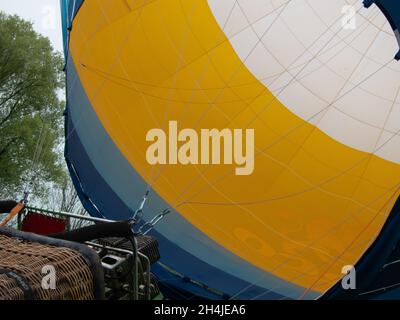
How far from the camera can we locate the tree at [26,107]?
1098 cm

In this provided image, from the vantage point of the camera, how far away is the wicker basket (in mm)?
1838

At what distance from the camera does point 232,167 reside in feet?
16.9

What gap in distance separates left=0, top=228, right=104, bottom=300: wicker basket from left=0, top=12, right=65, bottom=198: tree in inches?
345

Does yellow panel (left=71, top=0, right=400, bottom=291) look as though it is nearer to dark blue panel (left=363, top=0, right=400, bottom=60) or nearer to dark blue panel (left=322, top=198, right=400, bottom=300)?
dark blue panel (left=322, top=198, right=400, bottom=300)

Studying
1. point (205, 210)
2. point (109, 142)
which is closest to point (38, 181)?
point (109, 142)

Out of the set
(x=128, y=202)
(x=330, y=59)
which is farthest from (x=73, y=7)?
(x=330, y=59)

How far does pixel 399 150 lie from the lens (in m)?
4.75

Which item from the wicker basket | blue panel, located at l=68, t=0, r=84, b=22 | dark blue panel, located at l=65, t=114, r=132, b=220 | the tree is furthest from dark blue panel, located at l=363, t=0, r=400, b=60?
the tree

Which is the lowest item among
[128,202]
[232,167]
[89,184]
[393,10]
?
→ [128,202]

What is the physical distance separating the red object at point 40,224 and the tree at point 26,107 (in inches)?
270

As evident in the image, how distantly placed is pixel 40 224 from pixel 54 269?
80.2 inches

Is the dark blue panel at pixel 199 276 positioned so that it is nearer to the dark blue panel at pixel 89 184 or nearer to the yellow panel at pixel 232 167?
the yellow panel at pixel 232 167

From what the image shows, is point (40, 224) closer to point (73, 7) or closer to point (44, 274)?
point (44, 274)

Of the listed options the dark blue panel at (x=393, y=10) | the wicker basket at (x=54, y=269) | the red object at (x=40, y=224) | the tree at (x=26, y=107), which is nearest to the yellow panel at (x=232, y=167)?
the red object at (x=40, y=224)
